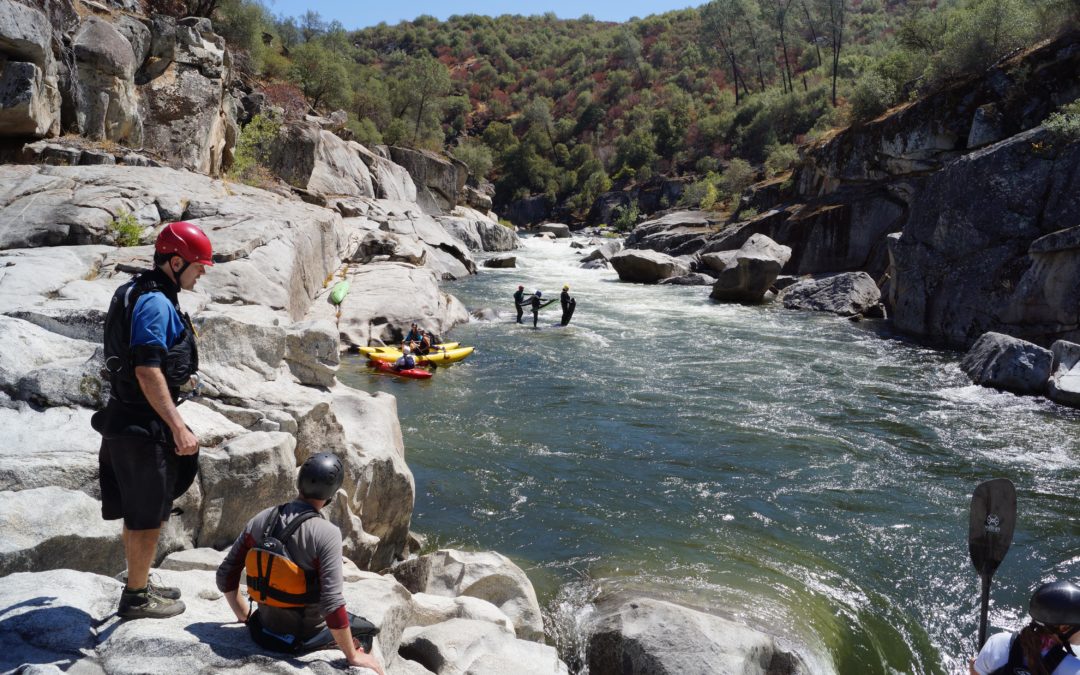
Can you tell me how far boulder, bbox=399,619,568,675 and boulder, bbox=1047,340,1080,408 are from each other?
1116 centimetres

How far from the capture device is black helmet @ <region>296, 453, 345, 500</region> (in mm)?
3154

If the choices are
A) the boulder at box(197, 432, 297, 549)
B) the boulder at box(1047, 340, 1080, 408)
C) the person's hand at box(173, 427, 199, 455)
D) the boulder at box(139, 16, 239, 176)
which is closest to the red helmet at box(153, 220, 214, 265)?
the person's hand at box(173, 427, 199, 455)

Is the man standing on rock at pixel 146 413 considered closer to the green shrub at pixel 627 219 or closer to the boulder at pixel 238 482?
the boulder at pixel 238 482

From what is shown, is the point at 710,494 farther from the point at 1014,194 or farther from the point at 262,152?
the point at 262,152

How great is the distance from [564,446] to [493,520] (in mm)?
2515

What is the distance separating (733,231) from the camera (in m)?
31.3

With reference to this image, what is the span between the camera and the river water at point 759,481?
636cm

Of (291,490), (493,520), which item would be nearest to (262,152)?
(493,520)

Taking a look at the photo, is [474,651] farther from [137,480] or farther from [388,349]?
[388,349]

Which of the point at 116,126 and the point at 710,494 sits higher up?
the point at 116,126

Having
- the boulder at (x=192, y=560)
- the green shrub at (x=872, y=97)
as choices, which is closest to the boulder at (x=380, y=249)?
the boulder at (x=192, y=560)

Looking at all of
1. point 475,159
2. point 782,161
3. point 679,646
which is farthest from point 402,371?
point 475,159

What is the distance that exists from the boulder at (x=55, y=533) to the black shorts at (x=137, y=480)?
29.4 inches

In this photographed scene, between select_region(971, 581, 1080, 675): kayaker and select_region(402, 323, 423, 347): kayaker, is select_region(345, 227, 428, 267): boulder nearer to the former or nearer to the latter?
select_region(402, 323, 423, 347): kayaker
